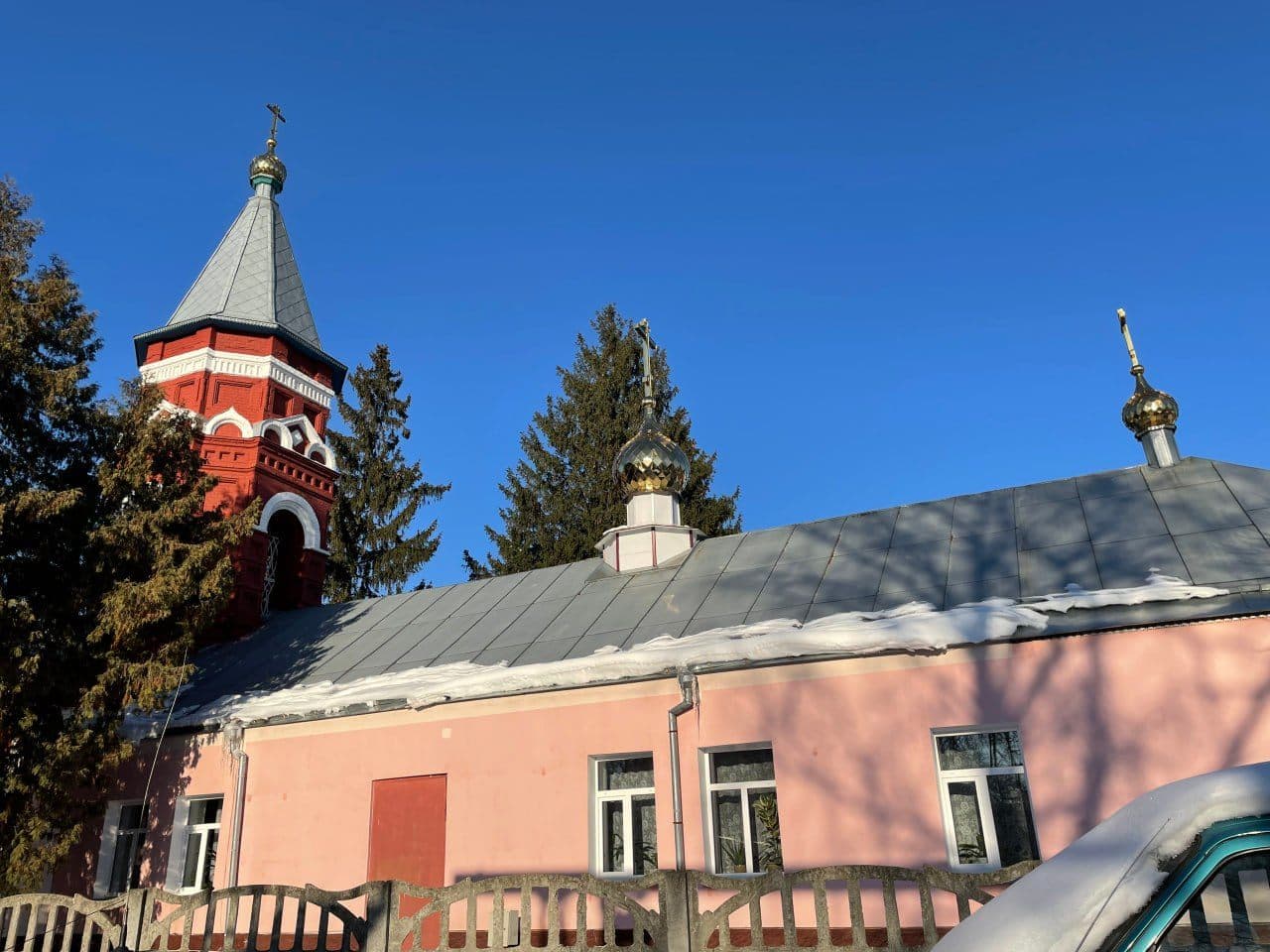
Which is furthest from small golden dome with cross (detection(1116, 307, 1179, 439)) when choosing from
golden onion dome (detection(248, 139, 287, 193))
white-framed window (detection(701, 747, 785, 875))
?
golden onion dome (detection(248, 139, 287, 193))

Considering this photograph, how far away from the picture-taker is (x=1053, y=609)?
28.6 ft

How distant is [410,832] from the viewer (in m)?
10.7

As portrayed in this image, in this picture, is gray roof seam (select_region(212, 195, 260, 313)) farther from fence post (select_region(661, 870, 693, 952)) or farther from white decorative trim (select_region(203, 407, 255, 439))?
fence post (select_region(661, 870, 693, 952))

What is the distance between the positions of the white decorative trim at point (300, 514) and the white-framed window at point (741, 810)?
1142 centimetres

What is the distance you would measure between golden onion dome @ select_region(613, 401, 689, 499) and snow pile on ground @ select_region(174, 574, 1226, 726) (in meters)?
4.79

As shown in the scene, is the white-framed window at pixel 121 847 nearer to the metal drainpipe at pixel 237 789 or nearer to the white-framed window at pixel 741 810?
the metal drainpipe at pixel 237 789

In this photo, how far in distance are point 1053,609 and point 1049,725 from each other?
1.06m

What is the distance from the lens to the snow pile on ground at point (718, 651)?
8.74 metres

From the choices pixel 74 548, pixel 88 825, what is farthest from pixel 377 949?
pixel 88 825

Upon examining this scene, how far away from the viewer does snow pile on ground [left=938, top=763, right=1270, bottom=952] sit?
172 cm

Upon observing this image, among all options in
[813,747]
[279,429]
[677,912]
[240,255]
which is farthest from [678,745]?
[240,255]

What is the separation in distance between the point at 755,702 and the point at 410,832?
4.37 meters

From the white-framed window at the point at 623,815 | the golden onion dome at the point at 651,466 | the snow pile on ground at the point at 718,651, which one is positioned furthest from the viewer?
the golden onion dome at the point at 651,466

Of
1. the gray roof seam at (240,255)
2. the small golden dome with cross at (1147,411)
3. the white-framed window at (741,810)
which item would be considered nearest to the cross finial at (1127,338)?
the small golden dome with cross at (1147,411)
